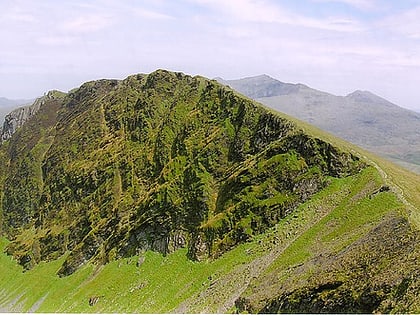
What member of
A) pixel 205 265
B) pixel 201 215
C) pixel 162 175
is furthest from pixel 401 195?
pixel 162 175

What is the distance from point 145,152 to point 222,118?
1229 inches

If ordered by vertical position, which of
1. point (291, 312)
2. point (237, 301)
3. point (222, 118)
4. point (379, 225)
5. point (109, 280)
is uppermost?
point (222, 118)

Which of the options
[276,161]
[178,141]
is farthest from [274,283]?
[178,141]

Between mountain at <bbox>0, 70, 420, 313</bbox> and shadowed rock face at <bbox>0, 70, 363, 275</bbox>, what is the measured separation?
1.41 feet

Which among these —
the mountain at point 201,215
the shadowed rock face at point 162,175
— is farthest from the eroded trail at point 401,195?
the shadowed rock face at point 162,175

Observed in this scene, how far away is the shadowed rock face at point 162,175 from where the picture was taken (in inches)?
4033

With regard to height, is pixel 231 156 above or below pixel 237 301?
above

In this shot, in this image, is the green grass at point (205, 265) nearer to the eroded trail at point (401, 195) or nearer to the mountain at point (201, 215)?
the mountain at point (201, 215)

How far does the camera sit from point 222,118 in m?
129

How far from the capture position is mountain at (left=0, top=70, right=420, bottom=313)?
210 ft

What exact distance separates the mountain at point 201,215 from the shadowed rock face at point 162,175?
43 centimetres

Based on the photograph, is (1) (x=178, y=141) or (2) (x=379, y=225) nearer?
(2) (x=379, y=225)

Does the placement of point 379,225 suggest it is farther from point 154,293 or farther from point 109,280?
point 109,280

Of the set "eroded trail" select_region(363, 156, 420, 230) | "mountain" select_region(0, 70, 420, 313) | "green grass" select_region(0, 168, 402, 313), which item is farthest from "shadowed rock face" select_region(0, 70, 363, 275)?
"eroded trail" select_region(363, 156, 420, 230)
